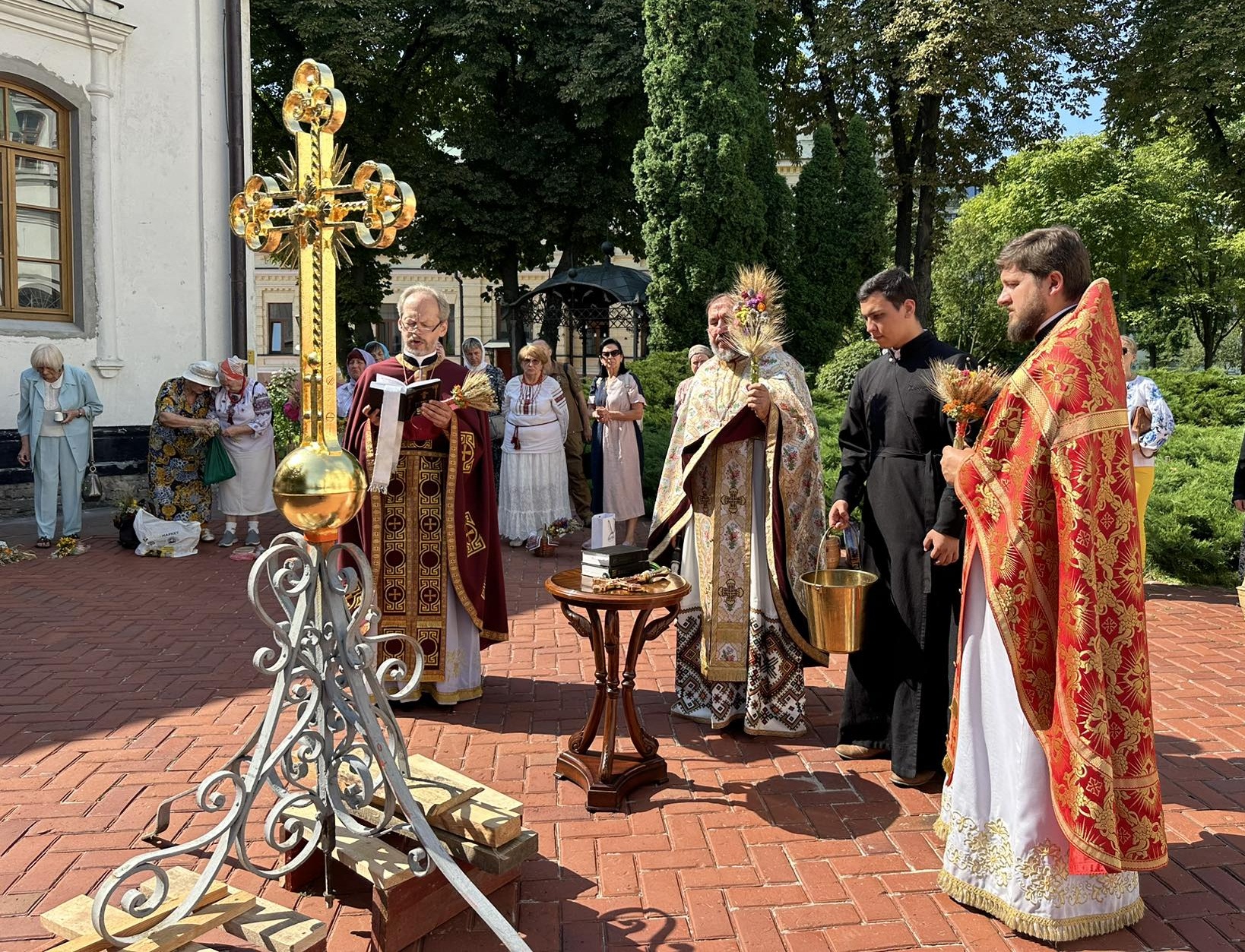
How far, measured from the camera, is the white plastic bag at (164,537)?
29.8 feet

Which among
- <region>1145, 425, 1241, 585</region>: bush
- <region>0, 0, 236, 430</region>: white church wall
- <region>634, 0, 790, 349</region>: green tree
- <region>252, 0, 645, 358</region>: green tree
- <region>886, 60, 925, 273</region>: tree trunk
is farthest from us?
<region>886, 60, 925, 273</region>: tree trunk

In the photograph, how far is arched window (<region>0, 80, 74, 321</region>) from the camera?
34.3 feet

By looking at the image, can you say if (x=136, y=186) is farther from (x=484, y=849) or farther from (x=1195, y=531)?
(x=1195, y=531)

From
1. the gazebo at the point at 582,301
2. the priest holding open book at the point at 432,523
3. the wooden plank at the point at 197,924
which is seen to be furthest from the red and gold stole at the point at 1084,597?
the gazebo at the point at 582,301

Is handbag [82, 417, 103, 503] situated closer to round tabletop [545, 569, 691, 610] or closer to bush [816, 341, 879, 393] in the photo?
round tabletop [545, 569, 691, 610]

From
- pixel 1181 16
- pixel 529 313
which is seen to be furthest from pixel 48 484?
pixel 1181 16

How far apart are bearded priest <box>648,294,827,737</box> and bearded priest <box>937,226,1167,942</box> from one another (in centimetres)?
150

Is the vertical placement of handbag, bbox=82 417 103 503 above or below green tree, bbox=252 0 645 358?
below

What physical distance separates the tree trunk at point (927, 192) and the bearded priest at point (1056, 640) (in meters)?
18.4

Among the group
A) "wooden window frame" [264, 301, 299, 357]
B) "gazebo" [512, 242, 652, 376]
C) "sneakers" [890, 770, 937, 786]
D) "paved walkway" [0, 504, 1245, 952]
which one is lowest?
"paved walkway" [0, 504, 1245, 952]

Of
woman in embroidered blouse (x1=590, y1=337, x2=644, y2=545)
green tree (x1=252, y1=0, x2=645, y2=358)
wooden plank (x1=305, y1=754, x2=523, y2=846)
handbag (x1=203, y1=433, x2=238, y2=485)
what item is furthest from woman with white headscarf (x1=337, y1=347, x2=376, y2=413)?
green tree (x1=252, y1=0, x2=645, y2=358)

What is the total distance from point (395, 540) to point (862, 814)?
8.66 feet

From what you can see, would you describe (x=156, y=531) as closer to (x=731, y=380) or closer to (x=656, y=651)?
(x=656, y=651)

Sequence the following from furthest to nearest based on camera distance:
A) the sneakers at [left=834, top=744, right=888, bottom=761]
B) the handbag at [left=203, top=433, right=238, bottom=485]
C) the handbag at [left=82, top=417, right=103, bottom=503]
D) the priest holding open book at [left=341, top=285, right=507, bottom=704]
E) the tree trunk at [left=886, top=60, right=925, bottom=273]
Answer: the tree trunk at [left=886, top=60, right=925, bottom=273], the handbag at [left=82, top=417, right=103, bottom=503], the handbag at [left=203, top=433, right=238, bottom=485], the priest holding open book at [left=341, top=285, right=507, bottom=704], the sneakers at [left=834, top=744, right=888, bottom=761]
